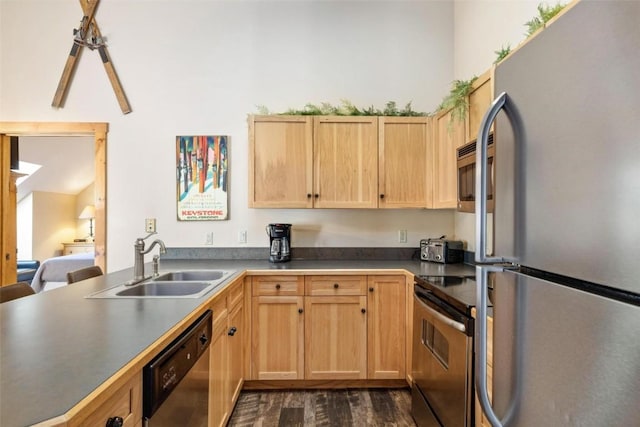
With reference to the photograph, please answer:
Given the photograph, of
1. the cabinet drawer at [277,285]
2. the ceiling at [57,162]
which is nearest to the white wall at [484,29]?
the cabinet drawer at [277,285]

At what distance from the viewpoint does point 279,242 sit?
2699 mm

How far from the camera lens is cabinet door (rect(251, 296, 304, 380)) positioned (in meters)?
2.32

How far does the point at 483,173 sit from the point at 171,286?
180cm

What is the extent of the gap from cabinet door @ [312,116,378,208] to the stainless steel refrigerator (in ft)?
5.98

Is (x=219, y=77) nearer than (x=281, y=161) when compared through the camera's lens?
No

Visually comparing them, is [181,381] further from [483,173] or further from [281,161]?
[281,161]

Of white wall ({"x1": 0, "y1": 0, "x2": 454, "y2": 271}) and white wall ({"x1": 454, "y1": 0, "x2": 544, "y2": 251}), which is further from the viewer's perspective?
white wall ({"x1": 0, "y1": 0, "x2": 454, "y2": 271})

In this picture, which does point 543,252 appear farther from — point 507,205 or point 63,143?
point 63,143

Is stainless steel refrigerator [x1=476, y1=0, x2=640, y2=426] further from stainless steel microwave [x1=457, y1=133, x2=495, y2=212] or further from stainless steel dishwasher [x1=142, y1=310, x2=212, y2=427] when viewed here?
stainless steel microwave [x1=457, y1=133, x2=495, y2=212]

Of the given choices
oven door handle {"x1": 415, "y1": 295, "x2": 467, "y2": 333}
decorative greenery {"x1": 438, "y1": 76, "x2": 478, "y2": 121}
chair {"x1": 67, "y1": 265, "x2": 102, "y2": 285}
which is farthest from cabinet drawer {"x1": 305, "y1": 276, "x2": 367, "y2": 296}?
chair {"x1": 67, "y1": 265, "x2": 102, "y2": 285}

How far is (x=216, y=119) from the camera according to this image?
291cm

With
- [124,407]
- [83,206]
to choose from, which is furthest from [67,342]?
[83,206]

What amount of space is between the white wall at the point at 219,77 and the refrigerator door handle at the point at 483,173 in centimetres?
220

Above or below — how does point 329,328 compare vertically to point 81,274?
below
